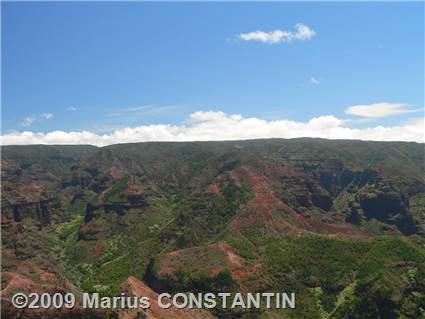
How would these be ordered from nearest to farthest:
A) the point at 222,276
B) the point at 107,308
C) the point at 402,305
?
the point at 107,308 < the point at 402,305 < the point at 222,276

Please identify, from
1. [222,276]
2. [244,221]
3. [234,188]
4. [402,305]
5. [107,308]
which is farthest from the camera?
[234,188]

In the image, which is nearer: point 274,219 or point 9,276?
point 9,276

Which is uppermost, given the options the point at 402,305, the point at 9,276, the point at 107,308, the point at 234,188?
the point at 234,188

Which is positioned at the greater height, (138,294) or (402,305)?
(138,294)

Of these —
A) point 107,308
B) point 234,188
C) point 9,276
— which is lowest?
point 107,308

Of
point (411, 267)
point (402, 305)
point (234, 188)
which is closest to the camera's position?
point (402, 305)

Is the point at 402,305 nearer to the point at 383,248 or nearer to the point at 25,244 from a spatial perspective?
the point at 383,248

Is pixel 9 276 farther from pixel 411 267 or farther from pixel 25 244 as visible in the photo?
pixel 411 267

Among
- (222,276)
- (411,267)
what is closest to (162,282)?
(222,276)

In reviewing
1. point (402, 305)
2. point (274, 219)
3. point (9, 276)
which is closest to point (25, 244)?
point (9, 276)
